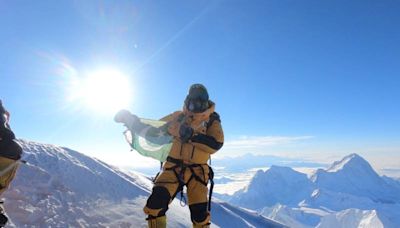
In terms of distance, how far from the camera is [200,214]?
8141 millimetres

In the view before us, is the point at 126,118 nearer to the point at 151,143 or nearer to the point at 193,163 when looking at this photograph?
the point at 151,143

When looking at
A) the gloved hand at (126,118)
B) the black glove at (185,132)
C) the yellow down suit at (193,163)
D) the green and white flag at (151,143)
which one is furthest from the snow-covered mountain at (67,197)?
the black glove at (185,132)

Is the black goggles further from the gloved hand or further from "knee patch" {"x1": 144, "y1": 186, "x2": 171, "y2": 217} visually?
"knee patch" {"x1": 144, "y1": 186, "x2": 171, "y2": 217}

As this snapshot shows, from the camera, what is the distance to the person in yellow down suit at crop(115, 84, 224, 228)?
8125 mm

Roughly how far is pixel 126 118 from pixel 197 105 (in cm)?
186

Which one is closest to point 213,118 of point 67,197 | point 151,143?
point 151,143

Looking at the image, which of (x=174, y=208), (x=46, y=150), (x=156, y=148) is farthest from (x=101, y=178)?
(x=156, y=148)

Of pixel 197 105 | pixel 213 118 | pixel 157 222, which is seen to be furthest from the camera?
pixel 213 118

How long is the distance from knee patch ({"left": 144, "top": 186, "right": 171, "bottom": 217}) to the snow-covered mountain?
29.9 ft

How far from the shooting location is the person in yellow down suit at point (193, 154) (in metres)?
8.12

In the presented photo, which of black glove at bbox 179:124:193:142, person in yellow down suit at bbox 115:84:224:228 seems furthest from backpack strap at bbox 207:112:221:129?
black glove at bbox 179:124:193:142

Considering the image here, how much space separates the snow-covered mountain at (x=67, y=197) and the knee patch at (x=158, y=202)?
912 cm

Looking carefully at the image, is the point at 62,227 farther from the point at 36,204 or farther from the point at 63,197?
the point at 63,197

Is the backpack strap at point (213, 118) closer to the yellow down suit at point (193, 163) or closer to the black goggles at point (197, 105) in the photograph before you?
the yellow down suit at point (193, 163)
